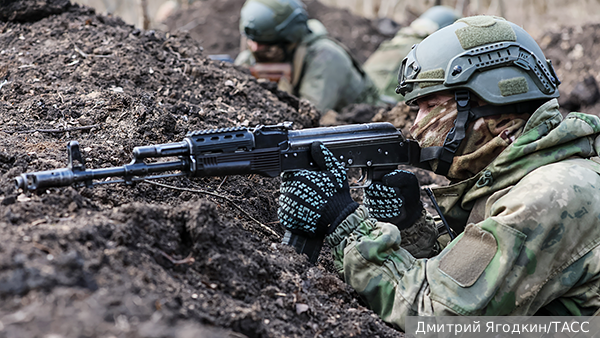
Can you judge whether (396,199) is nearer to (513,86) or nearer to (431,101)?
(431,101)

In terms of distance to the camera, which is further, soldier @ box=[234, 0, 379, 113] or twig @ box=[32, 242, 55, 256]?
soldier @ box=[234, 0, 379, 113]

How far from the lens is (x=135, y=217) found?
236cm

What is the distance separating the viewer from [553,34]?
12383 mm

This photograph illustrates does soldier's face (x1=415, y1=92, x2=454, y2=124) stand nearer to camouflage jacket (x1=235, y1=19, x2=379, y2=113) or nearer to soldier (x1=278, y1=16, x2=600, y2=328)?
soldier (x1=278, y1=16, x2=600, y2=328)

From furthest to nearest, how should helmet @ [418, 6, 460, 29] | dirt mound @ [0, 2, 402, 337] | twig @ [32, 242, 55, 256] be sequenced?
1. helmet @ [418, 6, 460, 29]
2. twig @ [32, 242, 55, 256]
3. dirt mound @ [0, 2, 402, 337]

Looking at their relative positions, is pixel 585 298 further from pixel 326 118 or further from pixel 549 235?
pixel 326 118

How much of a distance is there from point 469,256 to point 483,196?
516 mm

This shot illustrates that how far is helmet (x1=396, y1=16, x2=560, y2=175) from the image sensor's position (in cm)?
292

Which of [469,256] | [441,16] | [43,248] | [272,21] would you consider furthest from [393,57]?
[43,248]

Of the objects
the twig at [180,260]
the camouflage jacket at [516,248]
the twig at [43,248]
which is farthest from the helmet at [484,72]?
the twig at [43,248]

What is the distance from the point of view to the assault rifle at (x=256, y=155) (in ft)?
7.99

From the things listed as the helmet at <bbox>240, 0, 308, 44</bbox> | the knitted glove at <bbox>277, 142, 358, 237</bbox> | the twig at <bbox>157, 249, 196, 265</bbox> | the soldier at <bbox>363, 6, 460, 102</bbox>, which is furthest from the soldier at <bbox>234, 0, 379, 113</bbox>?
the twig at <bbox>157, 249, 196, 265</bbox>

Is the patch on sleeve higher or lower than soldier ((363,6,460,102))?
higher

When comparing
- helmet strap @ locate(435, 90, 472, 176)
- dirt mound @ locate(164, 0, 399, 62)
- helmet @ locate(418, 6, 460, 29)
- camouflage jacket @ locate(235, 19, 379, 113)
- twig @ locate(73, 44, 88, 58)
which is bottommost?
dirt mound @ locate(164, 0, 399, 62)
